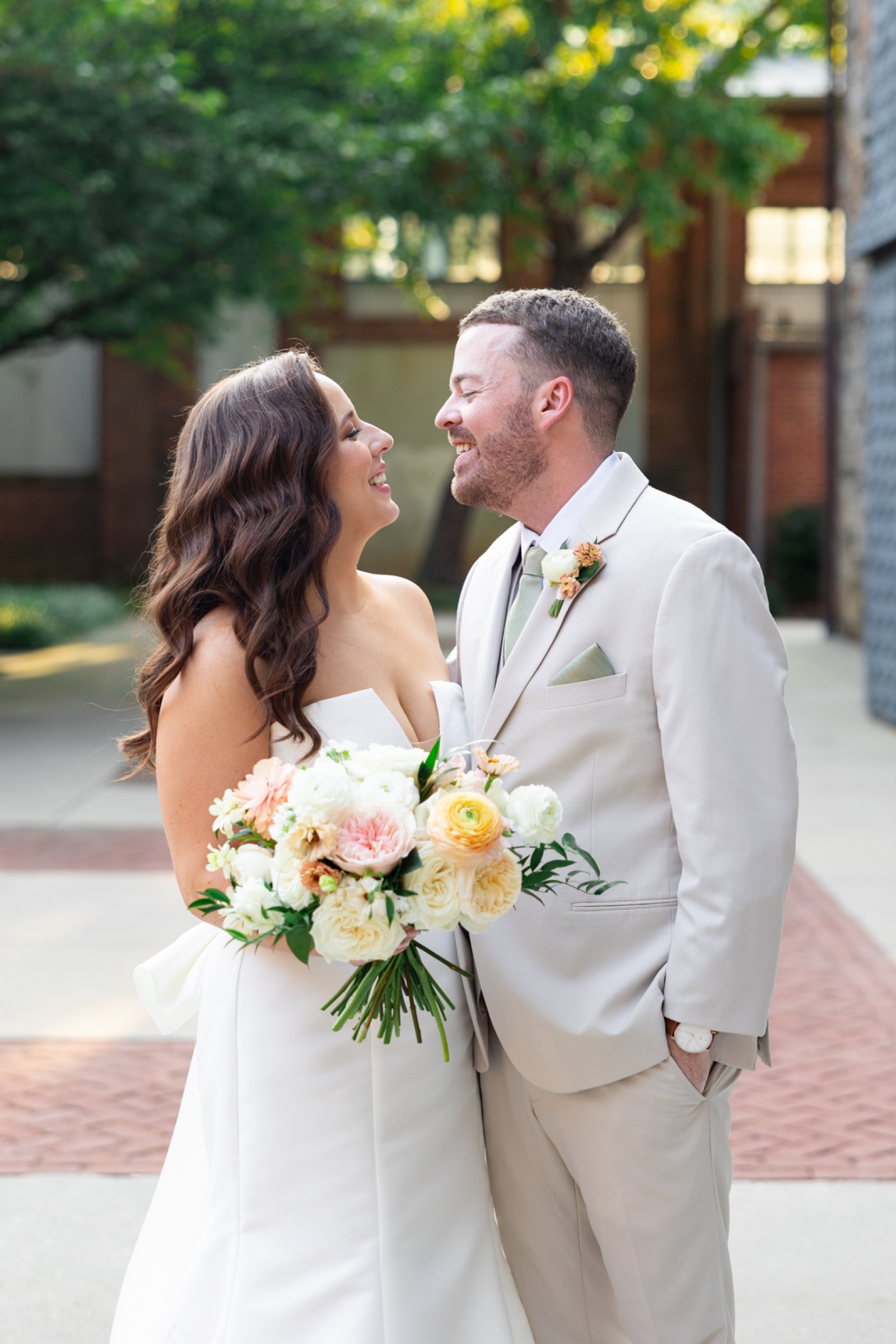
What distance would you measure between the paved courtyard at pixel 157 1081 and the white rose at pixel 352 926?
169cm

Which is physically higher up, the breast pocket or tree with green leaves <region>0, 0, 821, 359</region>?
tree with green leaves <region>0, 0, 821, 359</region>

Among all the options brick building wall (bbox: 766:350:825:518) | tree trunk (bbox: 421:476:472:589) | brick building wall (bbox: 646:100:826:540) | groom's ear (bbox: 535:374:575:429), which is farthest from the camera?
brick building wall (bbox: 646:100:826:540)

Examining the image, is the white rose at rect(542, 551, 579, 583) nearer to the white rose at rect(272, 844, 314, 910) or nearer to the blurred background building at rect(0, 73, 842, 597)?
the white rose at rect(272, 844, 314, 910)

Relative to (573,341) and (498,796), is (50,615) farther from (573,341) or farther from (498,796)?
(498,796)

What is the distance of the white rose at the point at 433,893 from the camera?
1.93 m

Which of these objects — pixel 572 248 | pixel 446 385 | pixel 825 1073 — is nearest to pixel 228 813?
pixel 825 1073

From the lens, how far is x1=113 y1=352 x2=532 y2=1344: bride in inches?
89.9

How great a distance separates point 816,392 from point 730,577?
20.6 m

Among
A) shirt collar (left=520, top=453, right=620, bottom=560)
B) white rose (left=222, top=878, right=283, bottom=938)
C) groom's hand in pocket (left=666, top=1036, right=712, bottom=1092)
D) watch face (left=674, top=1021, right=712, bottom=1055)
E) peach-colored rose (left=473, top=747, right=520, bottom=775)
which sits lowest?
groom's hand in pocket (left=666, top=1036, right=712, bottom=1092)

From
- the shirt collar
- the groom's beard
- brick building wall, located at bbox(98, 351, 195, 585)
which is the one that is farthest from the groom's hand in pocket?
brick building wall, located at bbox(98, 351, 195, 585)

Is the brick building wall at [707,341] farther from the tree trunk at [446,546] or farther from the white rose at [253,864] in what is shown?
the white rose at [253,864]

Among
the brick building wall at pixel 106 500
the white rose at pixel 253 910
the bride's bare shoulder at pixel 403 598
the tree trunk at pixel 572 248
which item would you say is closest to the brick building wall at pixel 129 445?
the brick building wall at pixel 106 500

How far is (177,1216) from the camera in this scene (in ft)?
8.09

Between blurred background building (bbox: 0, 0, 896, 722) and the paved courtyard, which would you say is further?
blurred background building (bbox: 0, 0, 896, 722)
